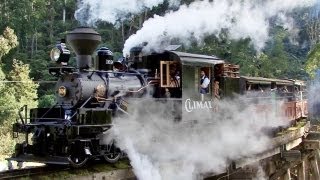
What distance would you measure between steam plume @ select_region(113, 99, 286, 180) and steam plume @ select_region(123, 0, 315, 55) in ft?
6.35

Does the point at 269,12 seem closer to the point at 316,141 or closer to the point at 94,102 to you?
the point at 316,141

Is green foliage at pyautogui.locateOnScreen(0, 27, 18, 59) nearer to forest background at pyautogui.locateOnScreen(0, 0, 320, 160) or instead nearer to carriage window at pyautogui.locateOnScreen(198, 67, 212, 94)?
forest background at pyautogui.locateOnScreen(0, 0, 320, 160)

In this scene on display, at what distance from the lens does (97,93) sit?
8.60 m

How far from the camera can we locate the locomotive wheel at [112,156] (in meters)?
8.13

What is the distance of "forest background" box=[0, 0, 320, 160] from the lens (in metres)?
27.3

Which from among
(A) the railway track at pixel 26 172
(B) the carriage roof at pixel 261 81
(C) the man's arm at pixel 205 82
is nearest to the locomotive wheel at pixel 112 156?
(A) the railway track at pixel 26 172

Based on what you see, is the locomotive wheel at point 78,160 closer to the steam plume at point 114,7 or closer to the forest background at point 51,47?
the steam plume at point 114,7

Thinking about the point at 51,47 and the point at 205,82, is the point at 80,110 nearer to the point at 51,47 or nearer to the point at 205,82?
the point at 205,82

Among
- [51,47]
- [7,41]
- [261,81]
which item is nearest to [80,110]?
[261,81]

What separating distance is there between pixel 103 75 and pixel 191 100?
80.0 inches

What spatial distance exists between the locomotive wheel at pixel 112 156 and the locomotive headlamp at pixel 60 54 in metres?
2.19

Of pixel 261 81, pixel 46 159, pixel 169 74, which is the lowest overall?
pixel 46 159

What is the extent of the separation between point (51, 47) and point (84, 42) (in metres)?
31.2

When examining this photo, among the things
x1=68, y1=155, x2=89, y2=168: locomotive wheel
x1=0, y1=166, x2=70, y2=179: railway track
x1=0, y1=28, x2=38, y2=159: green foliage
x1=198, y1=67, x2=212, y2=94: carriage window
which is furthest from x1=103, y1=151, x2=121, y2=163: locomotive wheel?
x1=0, y1=28, x2=38, y2=159: green foliage
